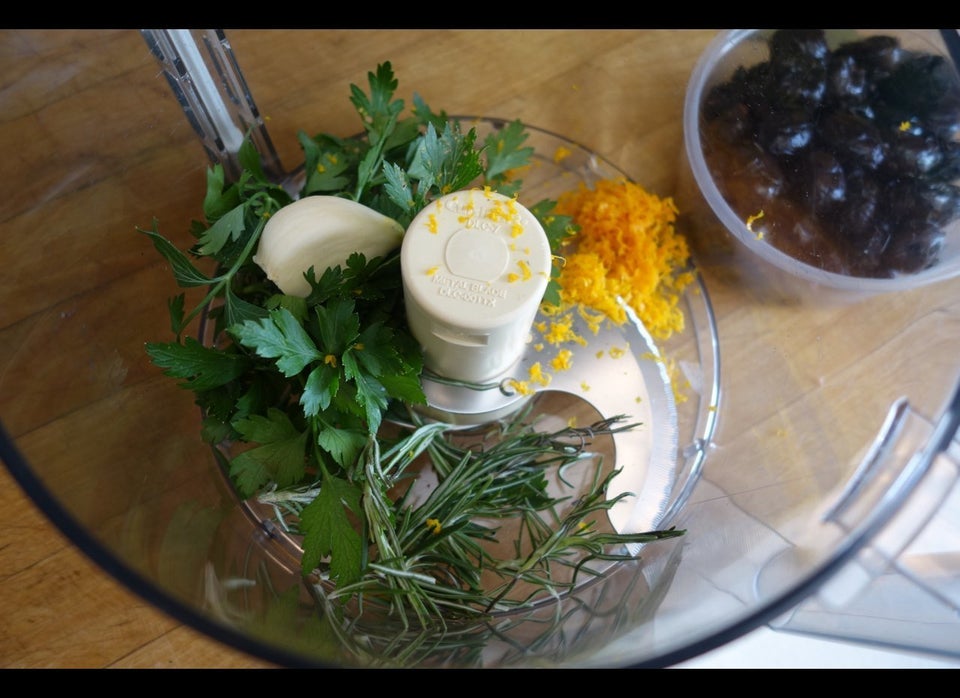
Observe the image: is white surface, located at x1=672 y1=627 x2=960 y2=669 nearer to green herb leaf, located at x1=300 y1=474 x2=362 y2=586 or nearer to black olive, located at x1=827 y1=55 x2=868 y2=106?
green herb leaf, located at x1=300 y1=474 x2=362 y2=586

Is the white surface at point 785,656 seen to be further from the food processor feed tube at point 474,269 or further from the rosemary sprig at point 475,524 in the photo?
the food processor feed tube at point 474,269

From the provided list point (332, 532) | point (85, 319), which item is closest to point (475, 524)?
point (332, 532)

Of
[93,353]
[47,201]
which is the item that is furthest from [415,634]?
[47,201]

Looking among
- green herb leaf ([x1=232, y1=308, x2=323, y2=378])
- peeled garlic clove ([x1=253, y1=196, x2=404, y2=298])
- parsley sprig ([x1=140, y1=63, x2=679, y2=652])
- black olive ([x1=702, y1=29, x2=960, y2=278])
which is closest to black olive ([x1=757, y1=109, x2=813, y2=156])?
black olive ([x1=702, y1=29, x2=960, y2=278])

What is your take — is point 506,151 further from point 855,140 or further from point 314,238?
point 855,140
